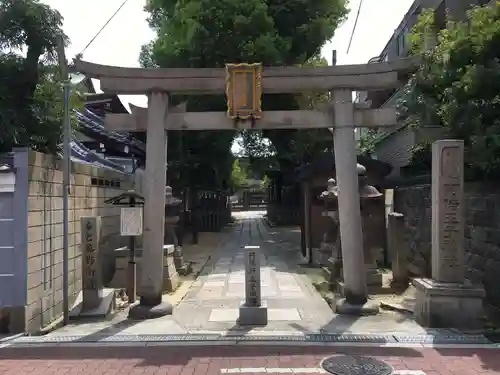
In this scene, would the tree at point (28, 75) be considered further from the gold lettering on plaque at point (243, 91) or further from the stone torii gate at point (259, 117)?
the gold lettering on plaque at point (243, 91)

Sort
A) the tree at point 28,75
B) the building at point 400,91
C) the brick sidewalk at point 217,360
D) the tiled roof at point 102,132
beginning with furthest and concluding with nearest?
the building at point 400,91 → the tiled roof at point 102,132 → the tree at point 28,75 → the brick sidewalk at point 217,360

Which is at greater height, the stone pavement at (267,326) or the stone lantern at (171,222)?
the stone lantern at (171,222)

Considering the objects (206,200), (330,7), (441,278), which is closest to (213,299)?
(441,278)

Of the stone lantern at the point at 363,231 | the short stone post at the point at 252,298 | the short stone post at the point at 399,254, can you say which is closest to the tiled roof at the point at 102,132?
the stone lantern at the point at 363,231

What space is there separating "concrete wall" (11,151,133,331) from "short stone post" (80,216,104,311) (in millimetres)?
563

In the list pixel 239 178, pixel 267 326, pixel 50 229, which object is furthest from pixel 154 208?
pixel 239 178

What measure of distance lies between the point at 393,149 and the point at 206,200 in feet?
42.4

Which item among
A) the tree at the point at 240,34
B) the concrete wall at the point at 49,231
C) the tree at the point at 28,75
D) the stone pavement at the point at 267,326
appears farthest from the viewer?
the tree at the point at 240,34

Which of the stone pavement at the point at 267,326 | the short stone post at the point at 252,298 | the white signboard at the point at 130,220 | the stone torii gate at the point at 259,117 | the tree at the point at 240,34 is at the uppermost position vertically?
the tree at the point at 240,34

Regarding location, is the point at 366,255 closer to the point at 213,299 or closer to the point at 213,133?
the point at 213,299

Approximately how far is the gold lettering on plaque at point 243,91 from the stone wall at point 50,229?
143 inches

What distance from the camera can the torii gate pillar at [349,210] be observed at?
959 centimetres

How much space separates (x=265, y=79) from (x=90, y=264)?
5017 millimetres

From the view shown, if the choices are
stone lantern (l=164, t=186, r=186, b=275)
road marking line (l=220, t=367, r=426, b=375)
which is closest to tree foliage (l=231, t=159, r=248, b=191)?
stone lantern (l=164, t=186, r=186, b=275)
